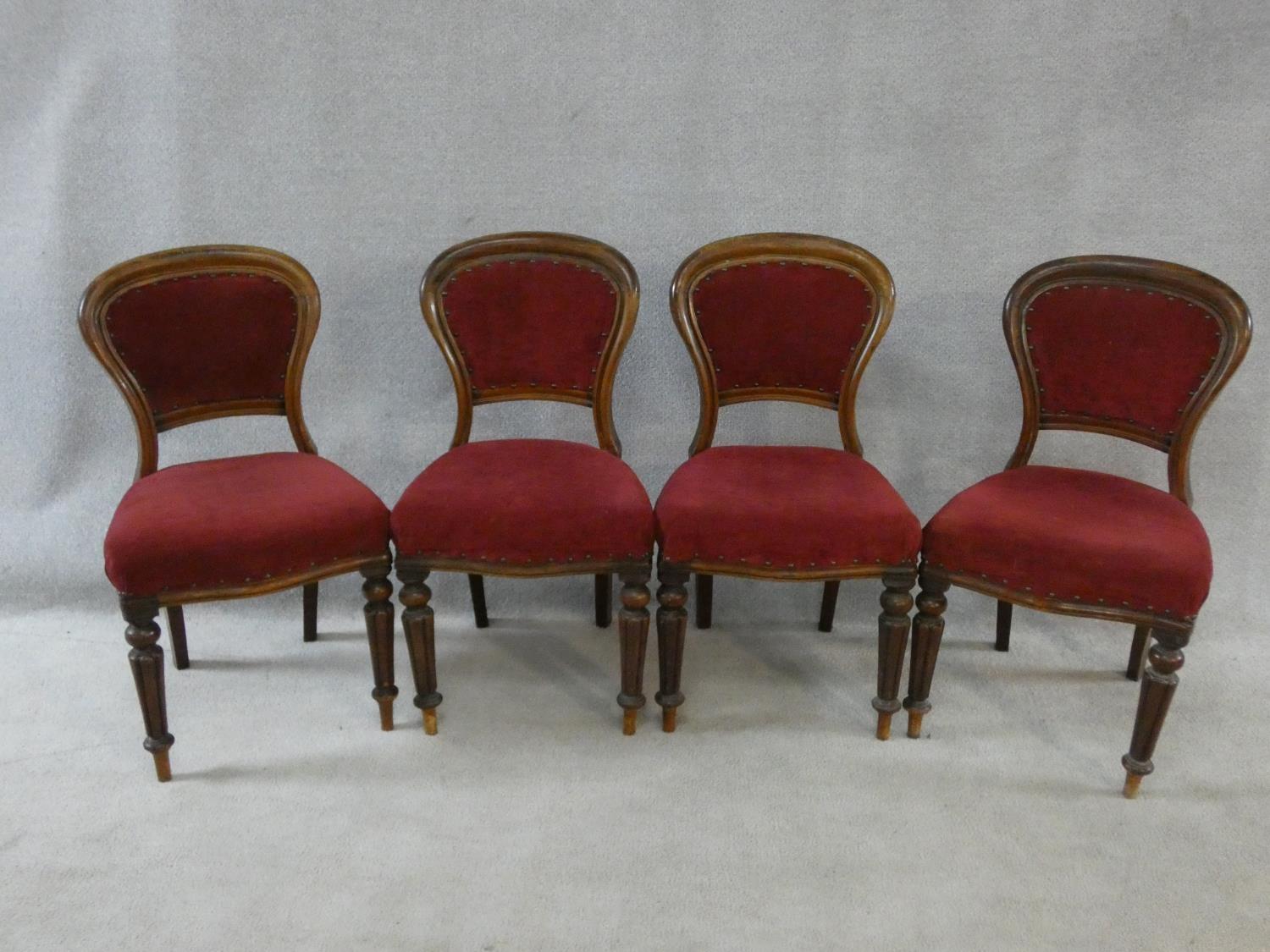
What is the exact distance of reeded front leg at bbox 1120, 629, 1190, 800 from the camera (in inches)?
77.6

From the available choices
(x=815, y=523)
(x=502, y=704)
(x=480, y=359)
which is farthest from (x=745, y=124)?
(x=502, y=704)

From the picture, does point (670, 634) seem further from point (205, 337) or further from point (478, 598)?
point (205, 337)

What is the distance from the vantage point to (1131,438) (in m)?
2.33

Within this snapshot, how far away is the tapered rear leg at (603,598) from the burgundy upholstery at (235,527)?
2.39ft

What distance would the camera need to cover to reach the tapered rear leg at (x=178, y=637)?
2.47m

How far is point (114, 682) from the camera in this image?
245 cm

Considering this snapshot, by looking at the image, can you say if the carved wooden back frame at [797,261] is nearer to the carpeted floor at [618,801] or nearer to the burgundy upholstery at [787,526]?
the burgundy upholstery at [787,526]

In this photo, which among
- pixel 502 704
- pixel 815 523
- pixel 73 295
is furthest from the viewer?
pixel 73 295

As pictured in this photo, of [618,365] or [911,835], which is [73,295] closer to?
[618,365]

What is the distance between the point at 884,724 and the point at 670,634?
0.51 metres

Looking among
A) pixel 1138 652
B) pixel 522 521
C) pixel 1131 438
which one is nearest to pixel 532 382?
pixel 522 521

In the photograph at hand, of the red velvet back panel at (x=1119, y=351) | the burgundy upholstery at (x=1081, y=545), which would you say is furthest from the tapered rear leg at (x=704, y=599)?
the red velvet back panel at (x=1119, y=351)

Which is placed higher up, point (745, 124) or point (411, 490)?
point (745, 124)

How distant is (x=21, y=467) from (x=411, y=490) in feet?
4.36
